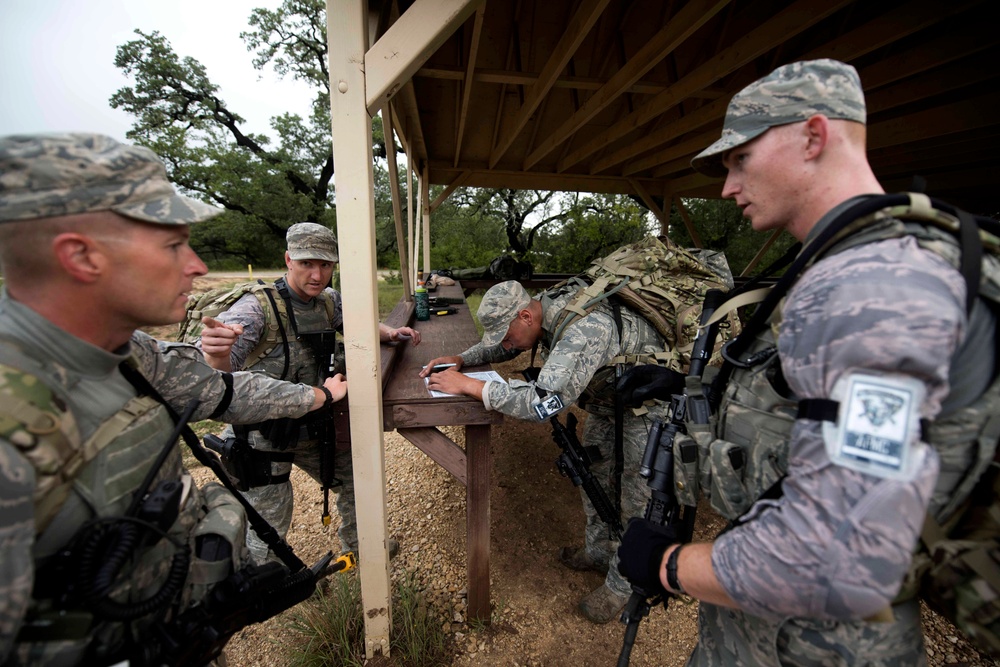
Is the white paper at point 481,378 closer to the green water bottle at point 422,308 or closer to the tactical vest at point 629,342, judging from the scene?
the tactical vest at point 629,342

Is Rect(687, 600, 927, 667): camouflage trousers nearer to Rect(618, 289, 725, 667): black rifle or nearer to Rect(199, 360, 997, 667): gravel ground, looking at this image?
Rect(618, 289, 725, 667): black rifle

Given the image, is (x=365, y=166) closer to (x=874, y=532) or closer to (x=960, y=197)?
(x=874, y=532)

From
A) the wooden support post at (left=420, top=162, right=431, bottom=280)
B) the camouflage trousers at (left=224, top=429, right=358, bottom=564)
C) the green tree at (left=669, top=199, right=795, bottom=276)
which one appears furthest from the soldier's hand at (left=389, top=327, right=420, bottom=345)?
the green tree at (left=669, top=199, right=795, bottom=276)

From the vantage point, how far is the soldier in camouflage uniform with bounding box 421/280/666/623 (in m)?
1.99

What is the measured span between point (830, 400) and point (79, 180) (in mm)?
1654

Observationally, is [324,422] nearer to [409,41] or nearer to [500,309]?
[500,309]

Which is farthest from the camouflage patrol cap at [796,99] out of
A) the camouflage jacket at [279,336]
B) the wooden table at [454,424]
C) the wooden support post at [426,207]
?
the wooden support post at [426,207]

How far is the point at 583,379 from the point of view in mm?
2043

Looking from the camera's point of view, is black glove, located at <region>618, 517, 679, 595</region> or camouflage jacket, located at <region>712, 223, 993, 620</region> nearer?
camouflage jacket, located at <region>712, 223, 993, 620</region>

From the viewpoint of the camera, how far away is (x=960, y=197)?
6422 mm

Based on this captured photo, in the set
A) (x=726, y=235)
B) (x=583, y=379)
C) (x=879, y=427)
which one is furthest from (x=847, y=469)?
(x=726, y=235)

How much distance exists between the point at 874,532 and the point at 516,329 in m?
1.91

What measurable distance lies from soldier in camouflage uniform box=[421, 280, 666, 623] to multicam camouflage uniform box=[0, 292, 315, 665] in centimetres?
113

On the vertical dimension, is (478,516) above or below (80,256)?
below
